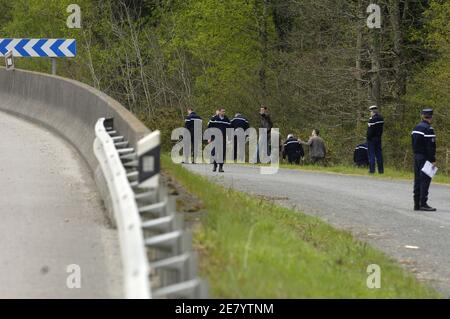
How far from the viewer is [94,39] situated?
53969mm

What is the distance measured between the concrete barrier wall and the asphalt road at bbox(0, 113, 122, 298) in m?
0.30

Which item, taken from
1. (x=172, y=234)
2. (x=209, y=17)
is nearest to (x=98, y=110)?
(x=172, y=234)

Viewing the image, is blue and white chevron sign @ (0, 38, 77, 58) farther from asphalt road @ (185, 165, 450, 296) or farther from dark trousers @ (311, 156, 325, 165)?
dark trousers @ (311, 156, 325, 165)

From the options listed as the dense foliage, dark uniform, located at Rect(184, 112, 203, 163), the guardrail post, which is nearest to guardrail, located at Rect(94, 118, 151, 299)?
the guardrail post

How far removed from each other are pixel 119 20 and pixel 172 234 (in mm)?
45943

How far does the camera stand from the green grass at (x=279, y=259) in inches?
281

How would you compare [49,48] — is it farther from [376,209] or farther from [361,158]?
[376,209]

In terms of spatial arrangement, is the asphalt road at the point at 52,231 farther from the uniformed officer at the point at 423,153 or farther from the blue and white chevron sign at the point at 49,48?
the blue and white chevron sign at the point at 49,48

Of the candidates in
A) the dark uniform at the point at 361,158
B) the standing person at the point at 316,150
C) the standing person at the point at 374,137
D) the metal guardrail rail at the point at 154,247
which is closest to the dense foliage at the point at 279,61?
the standing person at the point at 316,150

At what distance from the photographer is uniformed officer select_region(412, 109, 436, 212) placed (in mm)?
16344

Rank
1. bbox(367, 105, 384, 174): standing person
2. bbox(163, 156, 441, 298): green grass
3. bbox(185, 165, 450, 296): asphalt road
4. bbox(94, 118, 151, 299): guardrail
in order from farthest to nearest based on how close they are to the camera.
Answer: bbox(367, 105, 384, 174): standing person
bbox(185, 165, 450, 296): asphalt road
bbox(163, 156, 441, 298): green grass
bbox(94, 118, 151, 299): guardrail

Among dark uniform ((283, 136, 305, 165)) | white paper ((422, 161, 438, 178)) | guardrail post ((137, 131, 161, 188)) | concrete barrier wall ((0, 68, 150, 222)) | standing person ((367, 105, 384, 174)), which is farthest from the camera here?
dark uniform ((283, 136, 305, 165))
